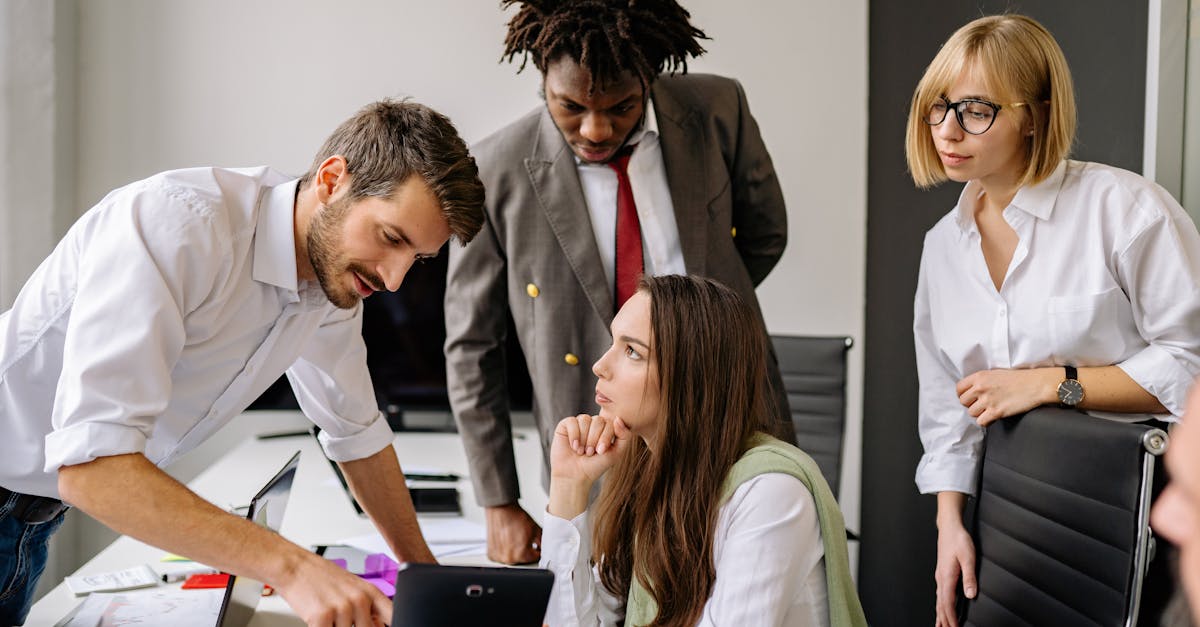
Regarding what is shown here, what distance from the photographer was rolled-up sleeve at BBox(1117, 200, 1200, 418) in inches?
55.1

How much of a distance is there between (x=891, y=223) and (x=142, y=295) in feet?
8.07

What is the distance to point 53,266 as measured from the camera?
4.49 feet

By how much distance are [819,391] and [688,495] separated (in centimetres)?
161

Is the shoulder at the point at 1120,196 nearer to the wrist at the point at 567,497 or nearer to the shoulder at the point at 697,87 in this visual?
the shoulder at the point at 697,87

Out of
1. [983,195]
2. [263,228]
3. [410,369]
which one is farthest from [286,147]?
[983,195]

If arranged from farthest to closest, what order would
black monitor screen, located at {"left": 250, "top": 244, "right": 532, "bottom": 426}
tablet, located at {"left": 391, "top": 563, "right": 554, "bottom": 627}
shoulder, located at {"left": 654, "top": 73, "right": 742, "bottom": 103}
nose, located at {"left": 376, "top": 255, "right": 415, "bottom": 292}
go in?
1. black monitor screen, located at {"left": 250, "top": 244, "right": 532, "bottom": 426}
2. shoulder, located at {"left": 654, "top": 73, "right": 742, "bottom": 103}
3. nose, located at {"left": 376, "top": 255, "right": 415, "bottom": 292}
4. tablet, located at {"left": 391, "top": 563, "right": 554, "bottom": 627}

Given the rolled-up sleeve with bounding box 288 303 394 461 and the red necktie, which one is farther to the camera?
the red necktie

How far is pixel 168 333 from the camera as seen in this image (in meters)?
1.27

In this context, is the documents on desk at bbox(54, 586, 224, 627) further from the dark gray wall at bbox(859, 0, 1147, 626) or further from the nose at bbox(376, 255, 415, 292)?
the dark gray wall at bbox(859, 0, 1147, 626)

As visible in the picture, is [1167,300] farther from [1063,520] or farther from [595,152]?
[595,152]

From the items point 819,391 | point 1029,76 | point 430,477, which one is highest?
point 1029,76

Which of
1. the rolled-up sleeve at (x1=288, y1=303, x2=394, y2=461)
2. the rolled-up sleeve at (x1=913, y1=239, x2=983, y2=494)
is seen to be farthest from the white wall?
the rolled-up sleeve at (x1=288, y1=303, x2=394, y2=461)

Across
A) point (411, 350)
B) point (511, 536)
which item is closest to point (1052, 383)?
point (511, 536)

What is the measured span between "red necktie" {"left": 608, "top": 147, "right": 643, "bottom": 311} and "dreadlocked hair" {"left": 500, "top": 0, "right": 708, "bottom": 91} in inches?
8.1
